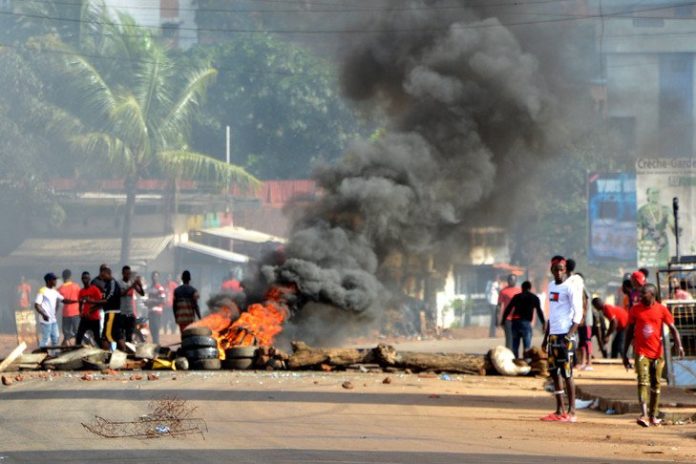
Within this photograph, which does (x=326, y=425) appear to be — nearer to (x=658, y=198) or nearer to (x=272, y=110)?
(x=658, y=198)

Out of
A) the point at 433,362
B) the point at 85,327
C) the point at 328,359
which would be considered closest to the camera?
the point at 433,362

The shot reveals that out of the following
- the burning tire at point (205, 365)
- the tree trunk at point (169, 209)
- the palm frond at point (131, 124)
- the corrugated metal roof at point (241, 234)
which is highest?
the palm frond at point (131, 124)

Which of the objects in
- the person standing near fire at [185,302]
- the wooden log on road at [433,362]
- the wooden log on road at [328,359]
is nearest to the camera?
the wooden log on road at [433,362]

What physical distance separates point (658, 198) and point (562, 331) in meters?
32.9

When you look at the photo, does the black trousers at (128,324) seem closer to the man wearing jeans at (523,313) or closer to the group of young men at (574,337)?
the man wearing jeans at (523,313)

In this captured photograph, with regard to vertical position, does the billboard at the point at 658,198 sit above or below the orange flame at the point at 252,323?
above

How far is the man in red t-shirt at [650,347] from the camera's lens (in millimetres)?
12570

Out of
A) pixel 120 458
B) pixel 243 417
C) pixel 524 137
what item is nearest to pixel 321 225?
pixel 524 137

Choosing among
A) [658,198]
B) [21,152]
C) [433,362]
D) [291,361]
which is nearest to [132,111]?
[21,152]

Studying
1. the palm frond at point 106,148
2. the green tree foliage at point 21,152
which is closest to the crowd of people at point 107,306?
the palm frond at point 106,148

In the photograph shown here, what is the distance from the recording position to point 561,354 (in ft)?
42.4

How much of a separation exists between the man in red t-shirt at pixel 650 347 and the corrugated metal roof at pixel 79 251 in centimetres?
3378

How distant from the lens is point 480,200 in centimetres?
2947

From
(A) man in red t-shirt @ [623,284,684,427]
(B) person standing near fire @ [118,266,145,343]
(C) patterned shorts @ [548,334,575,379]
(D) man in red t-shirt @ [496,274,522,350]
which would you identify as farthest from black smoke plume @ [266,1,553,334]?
(A) man in red t-shirt @ [623,284,684,427]
